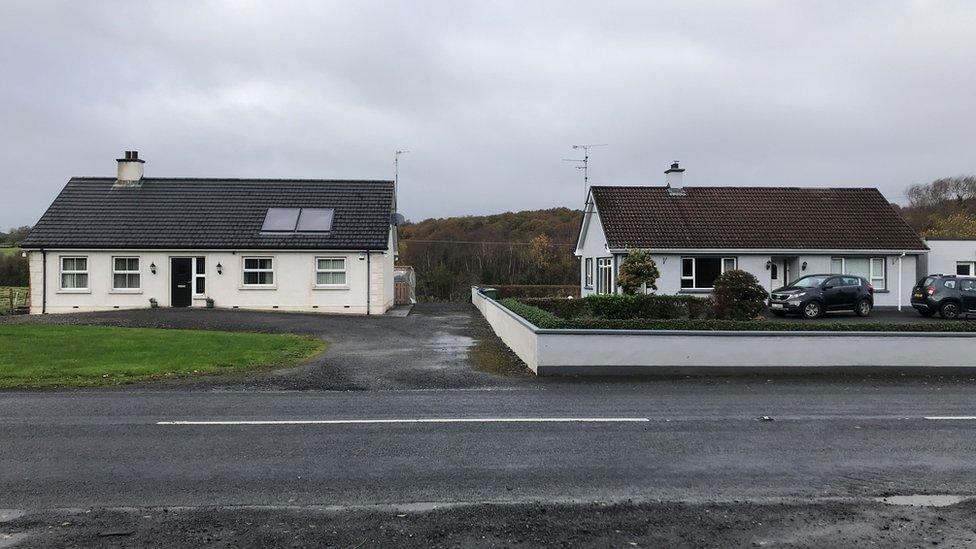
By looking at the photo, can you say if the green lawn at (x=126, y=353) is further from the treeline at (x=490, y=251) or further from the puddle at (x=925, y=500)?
the treeline at (x=490, y=251)

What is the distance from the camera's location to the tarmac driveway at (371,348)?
1248 centimetres

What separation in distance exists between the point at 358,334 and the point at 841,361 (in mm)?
12585

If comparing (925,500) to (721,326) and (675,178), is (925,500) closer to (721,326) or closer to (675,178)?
(721,326)

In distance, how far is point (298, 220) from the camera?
97.9 feet

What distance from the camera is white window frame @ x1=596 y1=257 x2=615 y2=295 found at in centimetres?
3050

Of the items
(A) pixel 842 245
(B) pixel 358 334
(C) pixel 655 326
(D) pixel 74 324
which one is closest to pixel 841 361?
(C) pixel 655 326

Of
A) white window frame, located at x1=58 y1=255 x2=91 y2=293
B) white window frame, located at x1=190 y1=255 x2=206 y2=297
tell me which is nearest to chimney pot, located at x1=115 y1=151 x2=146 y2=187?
white window frame, located at x1=58 y1=255 x2=91 y2=293

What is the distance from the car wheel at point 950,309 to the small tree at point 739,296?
847 centimetres

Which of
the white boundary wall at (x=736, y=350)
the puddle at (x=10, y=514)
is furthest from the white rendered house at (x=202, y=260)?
the puddle at (x=10, y=514)

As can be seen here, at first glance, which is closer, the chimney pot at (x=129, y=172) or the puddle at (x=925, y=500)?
the puddle at (x=925, y=500)

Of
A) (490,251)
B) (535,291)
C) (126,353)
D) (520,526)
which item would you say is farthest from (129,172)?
(490,251)

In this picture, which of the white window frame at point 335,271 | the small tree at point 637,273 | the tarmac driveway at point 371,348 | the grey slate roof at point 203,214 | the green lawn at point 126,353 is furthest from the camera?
the white window frame at point 335,271

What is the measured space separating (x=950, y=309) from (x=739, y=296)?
9522 mm

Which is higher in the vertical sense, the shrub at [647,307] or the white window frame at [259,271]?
the white window frame at [259,271]
